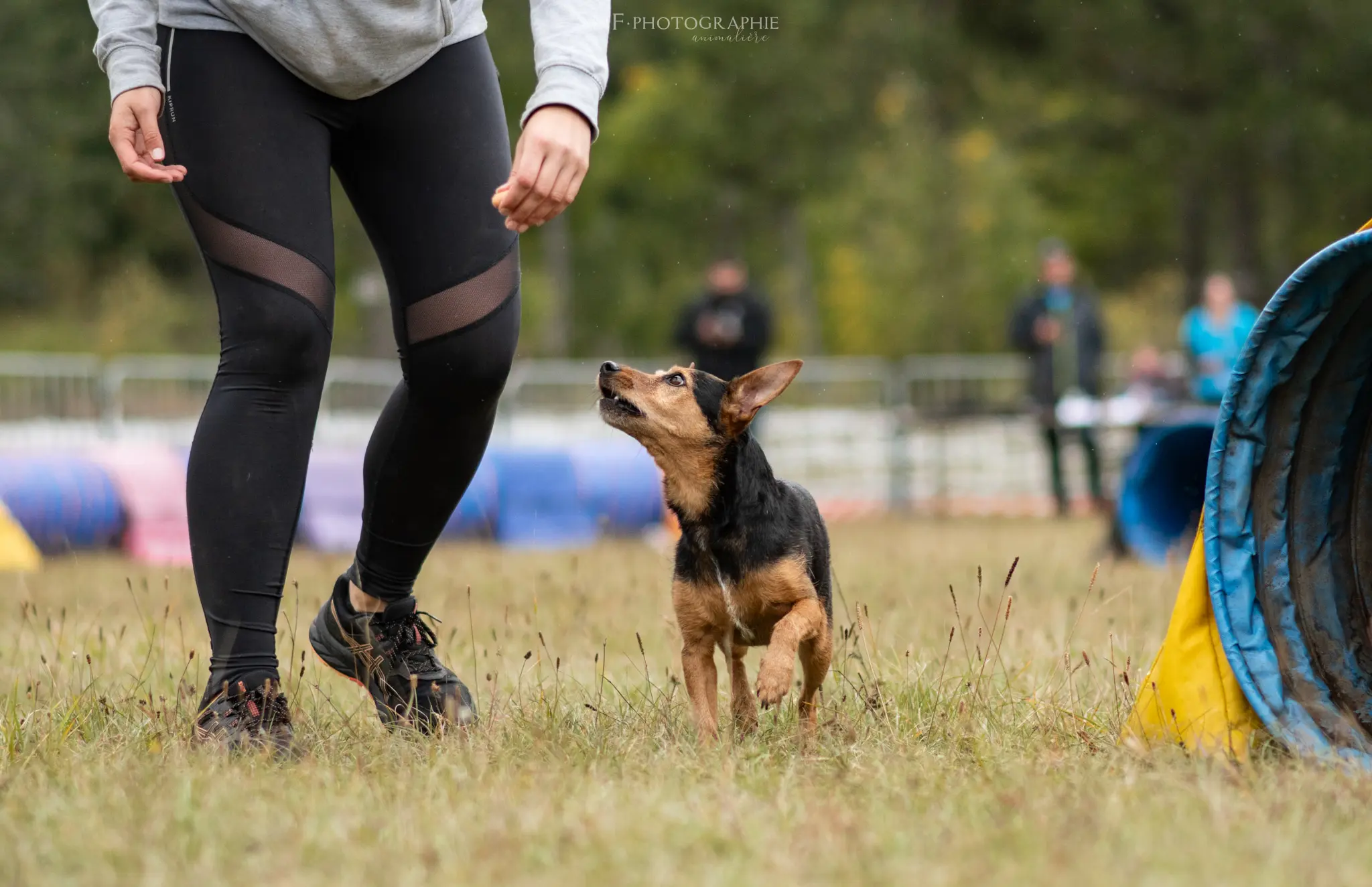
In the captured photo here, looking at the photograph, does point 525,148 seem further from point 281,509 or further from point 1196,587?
point 1196,587

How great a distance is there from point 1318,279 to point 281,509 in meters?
1.94

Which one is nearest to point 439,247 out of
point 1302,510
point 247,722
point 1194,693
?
point 247,722

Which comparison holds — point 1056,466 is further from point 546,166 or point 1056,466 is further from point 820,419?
point 546,166

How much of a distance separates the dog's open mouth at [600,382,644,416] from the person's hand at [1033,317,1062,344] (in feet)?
35.1

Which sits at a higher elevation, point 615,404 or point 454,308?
point 454,308

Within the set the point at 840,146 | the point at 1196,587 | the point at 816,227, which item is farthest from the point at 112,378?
the point at 816,227

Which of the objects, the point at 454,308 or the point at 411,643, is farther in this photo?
the point at 411,643

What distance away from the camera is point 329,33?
2760 millimetres

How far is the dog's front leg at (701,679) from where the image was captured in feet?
10.3

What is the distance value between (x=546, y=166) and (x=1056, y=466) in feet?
38.9

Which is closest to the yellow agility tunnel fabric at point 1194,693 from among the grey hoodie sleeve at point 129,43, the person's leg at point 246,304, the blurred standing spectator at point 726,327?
the person's leg at point 246,304

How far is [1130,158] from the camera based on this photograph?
23016 mm

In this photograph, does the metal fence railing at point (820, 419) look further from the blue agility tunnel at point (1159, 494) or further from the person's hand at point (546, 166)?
the person's hand at point (546, 166)

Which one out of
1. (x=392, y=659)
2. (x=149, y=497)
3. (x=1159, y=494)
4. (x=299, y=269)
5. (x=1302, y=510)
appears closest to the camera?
(x=299, y=269)
